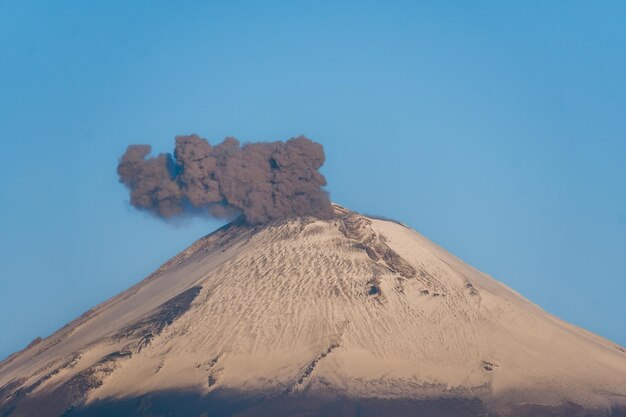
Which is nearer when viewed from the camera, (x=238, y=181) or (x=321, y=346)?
(x=321, y=346)

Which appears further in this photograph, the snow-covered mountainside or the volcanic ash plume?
the volcanic ash plume

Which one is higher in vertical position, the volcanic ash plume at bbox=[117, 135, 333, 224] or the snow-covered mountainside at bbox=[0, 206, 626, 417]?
the volcanic ash plume at bbox=[117, 135, 333, 224]

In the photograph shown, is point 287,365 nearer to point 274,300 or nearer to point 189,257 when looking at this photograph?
point 274,300

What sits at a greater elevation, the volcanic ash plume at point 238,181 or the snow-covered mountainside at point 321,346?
the volcanic ash plume at point 238,181

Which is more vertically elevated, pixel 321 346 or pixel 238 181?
pixel 238 181
